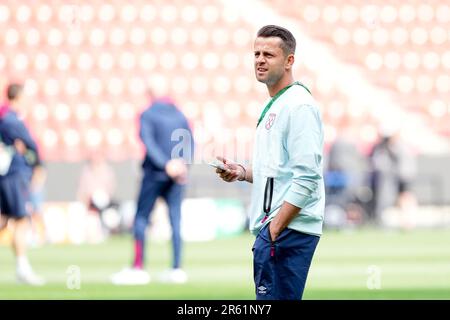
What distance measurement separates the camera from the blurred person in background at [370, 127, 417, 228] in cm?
2486

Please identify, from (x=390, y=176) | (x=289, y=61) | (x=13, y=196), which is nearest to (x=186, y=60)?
(x=390, y=176)

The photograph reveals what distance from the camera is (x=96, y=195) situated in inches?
937

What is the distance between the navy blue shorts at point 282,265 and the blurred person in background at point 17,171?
24.6 ft

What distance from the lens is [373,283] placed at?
12445 mm

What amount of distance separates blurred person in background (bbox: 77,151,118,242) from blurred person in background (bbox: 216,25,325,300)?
17368 millimetres

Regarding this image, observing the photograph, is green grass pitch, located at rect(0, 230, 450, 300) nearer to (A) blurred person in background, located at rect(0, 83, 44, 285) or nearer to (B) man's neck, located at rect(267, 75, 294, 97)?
(A) blurred person in background, located at rect(0, 83, 44, 285)

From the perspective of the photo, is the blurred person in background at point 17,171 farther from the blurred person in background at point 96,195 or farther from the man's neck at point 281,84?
the blurred person in background at point 96,195

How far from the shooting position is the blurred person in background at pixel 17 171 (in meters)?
13.1

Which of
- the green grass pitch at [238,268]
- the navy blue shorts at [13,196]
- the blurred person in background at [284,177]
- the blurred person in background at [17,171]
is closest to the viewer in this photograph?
the blurred person in background at [284,177]

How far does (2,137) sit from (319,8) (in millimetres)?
20585

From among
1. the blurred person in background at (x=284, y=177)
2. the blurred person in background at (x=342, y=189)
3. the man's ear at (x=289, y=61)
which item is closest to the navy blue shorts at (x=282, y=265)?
the blurred person in background at (x=284, y=177)

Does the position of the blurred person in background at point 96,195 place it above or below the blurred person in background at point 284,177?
below

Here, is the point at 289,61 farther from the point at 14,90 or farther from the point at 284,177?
the point at 14,90
